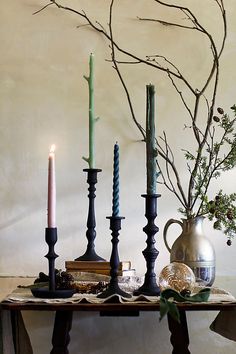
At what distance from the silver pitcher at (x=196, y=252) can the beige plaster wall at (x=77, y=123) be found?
0.86 feet

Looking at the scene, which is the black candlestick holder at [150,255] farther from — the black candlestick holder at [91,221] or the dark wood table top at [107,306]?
the black candlestick holder at [91,221]

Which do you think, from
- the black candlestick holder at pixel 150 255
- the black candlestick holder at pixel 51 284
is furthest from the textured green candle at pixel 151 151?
the black candlestick holder at pixel 51 284

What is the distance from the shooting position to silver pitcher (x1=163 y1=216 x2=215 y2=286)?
5.22 feet

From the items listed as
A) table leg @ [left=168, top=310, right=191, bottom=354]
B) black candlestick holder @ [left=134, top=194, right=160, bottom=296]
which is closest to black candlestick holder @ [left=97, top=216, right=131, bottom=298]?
black candlestick holder @ [left=134, top=194, right=160, bottom=296]

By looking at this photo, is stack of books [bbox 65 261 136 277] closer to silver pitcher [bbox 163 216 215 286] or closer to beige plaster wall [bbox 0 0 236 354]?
silver pitcher [bbox 163 216 215 286]

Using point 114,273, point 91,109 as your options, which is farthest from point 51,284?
point 91,109

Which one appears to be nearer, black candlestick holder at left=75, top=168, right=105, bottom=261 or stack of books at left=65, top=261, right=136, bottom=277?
stack of books at left=65, top=261, right=136, bottom=277

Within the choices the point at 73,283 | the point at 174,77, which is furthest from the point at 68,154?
the point at 73,283

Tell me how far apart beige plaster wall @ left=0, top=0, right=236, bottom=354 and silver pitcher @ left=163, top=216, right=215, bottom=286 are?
262mm

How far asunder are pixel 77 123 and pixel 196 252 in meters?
0.57

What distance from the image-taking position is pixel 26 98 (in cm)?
193

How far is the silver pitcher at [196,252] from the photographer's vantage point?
1.59 metres

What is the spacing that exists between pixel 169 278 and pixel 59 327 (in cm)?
28

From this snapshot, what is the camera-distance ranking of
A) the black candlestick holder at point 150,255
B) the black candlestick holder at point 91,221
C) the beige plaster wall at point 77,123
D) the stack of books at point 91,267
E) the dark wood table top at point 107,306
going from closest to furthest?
the dark wood table top at point 107,306 → the black candlestick holder at point 150,255 → the stack of books at point 91,267 → the black candlestick holder at point 91,221 → the beige plaster wall at point 77,123
